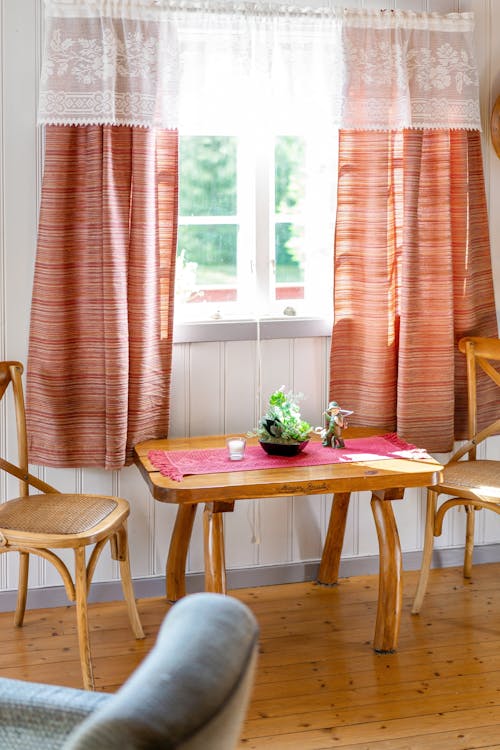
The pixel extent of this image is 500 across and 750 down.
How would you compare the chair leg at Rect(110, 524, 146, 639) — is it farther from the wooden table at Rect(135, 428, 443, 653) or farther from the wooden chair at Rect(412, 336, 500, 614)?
the wooden chair at Rect(412, 336, 500, 614)

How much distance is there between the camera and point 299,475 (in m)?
2.81

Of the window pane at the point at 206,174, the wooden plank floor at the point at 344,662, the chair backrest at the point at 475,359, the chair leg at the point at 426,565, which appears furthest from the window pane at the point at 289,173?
the wooden plank floor at the point at 344,662

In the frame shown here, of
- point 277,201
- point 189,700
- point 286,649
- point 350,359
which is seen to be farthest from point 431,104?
point 189,700

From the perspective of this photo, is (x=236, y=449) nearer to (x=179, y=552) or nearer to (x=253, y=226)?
(x=179, y=552)

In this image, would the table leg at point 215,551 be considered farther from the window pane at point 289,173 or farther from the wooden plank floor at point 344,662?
the window pane at point 289,173

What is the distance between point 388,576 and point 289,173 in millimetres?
1503

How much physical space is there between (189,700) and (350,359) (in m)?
2.63

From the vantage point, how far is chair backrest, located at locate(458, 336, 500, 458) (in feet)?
11.4

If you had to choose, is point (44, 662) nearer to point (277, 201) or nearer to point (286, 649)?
point (286, 649)

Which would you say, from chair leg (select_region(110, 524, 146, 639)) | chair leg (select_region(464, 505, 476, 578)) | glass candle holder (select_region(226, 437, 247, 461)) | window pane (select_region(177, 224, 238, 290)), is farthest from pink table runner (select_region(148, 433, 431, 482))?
window pane (select_region(177, 224, 238, 290))

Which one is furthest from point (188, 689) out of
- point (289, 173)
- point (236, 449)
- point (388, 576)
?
point (289, 173)

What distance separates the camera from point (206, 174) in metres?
3.44

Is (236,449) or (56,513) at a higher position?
(236,449)

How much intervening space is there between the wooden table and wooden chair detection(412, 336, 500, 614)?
23cm
